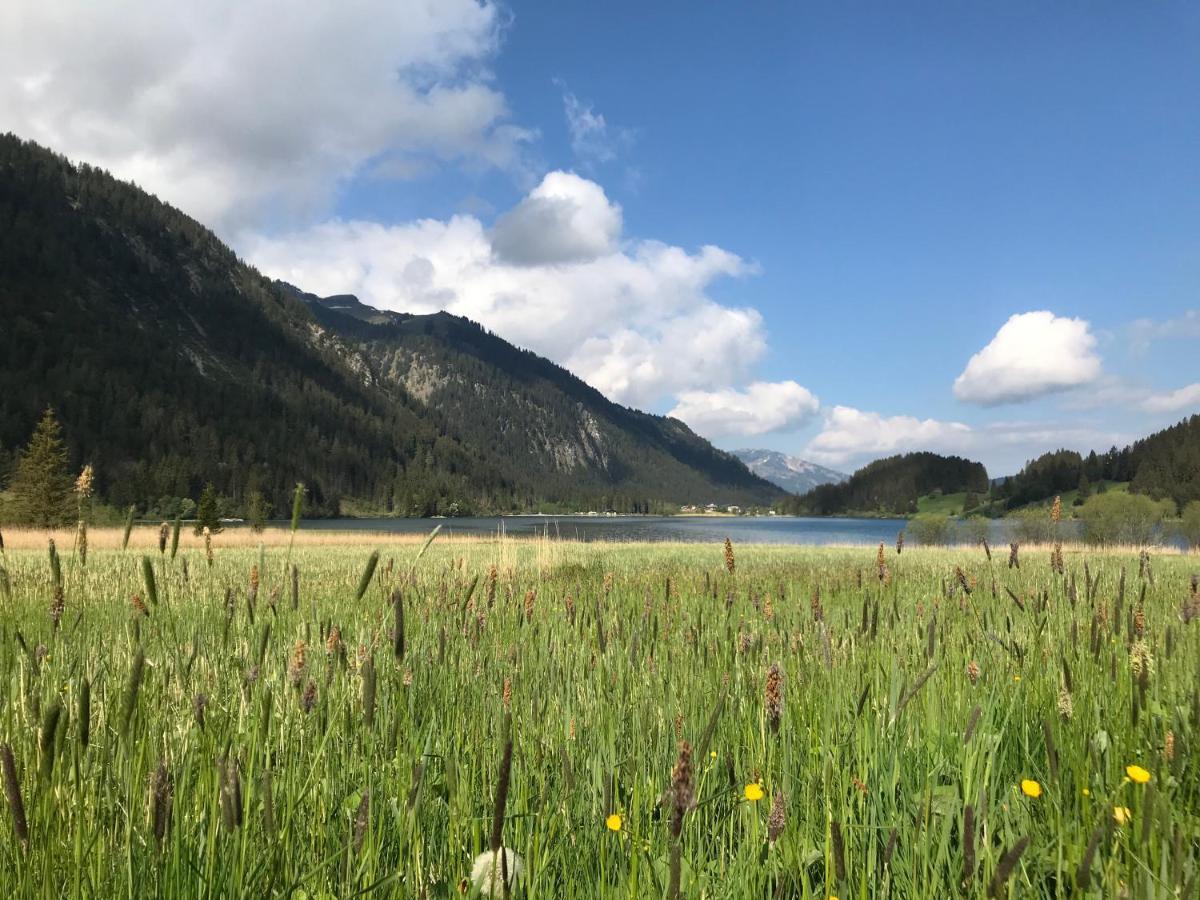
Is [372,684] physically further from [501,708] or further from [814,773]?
[814,773]

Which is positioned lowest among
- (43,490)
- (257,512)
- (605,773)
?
(605,773)

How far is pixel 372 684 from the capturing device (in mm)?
1924

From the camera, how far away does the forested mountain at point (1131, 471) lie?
11644 centimetres

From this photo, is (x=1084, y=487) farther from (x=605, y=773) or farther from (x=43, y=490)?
(x=605, y=773)

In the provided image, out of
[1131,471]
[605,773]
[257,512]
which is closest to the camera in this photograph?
[605,773]

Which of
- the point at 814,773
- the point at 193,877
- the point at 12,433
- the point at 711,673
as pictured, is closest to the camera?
the point at 193,877

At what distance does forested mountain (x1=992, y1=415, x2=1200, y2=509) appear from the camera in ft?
382

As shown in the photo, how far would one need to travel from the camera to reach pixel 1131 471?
147750mm

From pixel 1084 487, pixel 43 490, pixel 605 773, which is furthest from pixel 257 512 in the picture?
pixel 1084 487

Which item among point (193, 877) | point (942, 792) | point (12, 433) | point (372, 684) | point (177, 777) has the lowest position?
point (942, 792)

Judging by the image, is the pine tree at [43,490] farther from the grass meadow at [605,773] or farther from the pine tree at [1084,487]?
the pine tree at [1084,487]

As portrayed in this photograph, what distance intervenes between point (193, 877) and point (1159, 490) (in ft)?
505

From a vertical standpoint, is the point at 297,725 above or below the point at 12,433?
below

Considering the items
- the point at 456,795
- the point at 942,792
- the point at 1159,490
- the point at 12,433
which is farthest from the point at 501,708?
the point at 12,433
